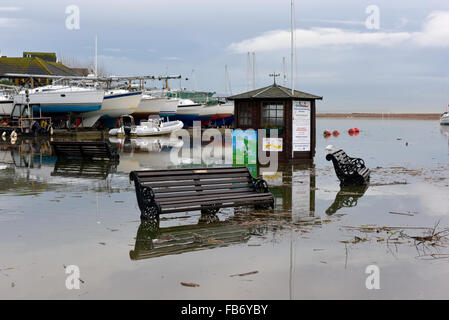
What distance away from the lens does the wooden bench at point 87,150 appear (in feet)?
68.9

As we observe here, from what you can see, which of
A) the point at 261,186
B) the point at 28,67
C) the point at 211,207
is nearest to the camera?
the point at 211,207

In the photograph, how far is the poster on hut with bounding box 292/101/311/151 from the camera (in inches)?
789

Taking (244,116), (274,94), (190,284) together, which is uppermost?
(274,94)

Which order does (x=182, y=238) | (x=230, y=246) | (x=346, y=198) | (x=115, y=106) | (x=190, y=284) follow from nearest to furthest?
(x=190, y=284), (x=230, y=246), (x=182, y=238), (x=346, y=198), (x=115, y=106)

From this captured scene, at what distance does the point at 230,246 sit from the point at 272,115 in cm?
1255

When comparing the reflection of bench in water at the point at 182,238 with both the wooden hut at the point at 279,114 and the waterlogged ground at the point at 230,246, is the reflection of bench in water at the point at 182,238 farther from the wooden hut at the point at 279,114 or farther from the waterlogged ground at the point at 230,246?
the wooden hut at the point at 279,114

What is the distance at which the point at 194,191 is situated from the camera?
10266mm

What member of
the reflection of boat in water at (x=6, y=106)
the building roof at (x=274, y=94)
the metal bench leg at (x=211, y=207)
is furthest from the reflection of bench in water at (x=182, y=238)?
the reflection of boat in water at (x=6, y=106)

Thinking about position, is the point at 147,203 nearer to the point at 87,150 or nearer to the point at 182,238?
the point at 182,238

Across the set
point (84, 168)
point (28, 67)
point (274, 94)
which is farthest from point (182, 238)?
point (28, 67)

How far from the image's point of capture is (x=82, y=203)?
11492 millimetres

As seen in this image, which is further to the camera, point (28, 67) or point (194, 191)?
point (28, 67)
